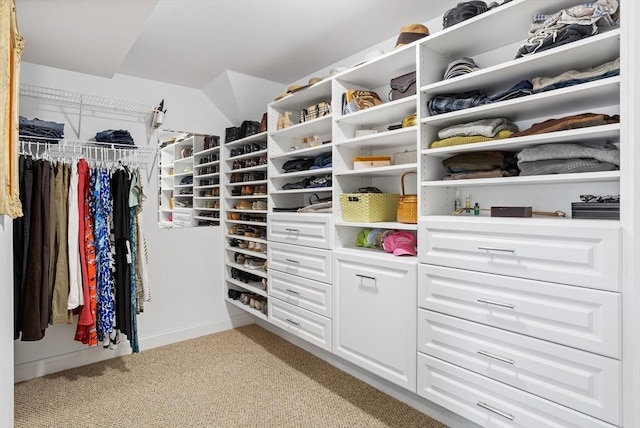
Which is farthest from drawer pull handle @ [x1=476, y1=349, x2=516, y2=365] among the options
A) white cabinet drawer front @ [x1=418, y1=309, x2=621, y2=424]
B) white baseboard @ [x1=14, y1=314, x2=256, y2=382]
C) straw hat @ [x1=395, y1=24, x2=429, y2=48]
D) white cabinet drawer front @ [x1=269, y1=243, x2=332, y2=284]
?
white baseboard @ [x1=14, y1=314, x2=256, y2=382]

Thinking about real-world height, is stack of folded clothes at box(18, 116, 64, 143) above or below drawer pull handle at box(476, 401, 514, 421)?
above

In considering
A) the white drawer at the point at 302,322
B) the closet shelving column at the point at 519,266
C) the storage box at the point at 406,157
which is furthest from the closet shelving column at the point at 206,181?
the closet shelving column at the point at 519,266

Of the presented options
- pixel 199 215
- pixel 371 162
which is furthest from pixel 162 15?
pixel 199 215

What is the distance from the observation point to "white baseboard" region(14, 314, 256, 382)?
8.69 feet

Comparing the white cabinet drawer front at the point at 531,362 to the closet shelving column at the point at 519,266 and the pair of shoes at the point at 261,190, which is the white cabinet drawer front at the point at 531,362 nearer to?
the closet shelving column at the point at 519,266

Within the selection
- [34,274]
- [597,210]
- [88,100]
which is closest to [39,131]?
[88,100]

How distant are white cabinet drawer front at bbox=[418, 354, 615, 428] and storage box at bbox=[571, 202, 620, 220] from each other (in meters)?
0.75

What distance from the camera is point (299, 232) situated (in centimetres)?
268

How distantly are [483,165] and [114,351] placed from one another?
3142 millimetres

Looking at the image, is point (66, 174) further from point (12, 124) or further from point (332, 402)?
point (332, 402)

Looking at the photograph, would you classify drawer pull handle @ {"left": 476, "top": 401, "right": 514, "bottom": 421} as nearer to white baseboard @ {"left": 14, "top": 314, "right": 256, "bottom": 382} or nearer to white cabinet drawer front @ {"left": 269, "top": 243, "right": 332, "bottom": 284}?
white cabinet drawer front @ {"left": 269, "top": 243, "right": 332, "bottom": 284}

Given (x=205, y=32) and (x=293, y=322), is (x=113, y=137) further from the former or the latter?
(x=293, y=322)

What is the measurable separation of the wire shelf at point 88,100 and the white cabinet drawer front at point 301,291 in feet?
5.96

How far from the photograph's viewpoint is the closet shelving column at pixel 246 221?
322cm
